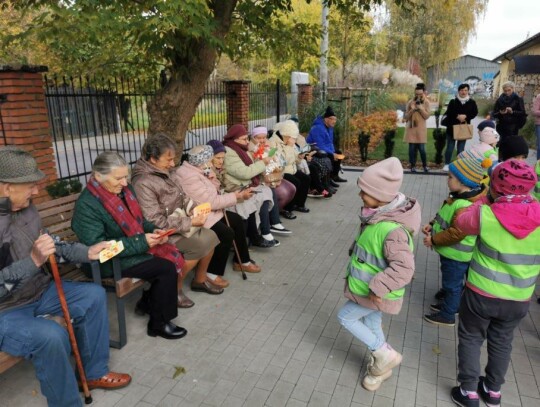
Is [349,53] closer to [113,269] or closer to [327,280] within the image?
[327,280]

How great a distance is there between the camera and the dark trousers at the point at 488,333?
248cm

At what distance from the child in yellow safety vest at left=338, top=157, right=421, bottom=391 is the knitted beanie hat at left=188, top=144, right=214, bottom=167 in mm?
1974

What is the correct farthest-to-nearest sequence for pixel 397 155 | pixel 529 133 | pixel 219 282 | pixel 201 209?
pixel 529 133
pixel 397 155
pixel 219 282
pixel 201 209

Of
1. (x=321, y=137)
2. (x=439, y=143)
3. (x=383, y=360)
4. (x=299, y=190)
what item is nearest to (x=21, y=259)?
(x=383, y=360)

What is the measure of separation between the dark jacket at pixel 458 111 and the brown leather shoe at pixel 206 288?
287 inches

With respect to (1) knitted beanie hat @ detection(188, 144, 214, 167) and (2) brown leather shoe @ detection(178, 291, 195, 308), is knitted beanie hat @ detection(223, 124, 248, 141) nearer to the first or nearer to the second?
(1) knitted beanie hat @ detection(188, 144, 214, 167)

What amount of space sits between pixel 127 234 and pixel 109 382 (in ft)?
3.44

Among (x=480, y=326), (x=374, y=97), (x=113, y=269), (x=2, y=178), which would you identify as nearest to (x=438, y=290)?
(x=480, y=326)

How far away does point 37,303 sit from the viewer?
2.70 m

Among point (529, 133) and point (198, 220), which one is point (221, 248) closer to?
point (198, 220)

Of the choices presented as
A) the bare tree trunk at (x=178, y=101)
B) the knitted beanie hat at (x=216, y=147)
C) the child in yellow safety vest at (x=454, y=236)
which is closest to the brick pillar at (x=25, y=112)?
the bare tree trunk at (x=178, y=101)

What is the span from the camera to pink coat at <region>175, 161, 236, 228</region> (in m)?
4.17

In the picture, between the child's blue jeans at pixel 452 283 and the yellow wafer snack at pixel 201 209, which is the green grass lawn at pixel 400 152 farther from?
the yellow wafer snack at pixel 201 209

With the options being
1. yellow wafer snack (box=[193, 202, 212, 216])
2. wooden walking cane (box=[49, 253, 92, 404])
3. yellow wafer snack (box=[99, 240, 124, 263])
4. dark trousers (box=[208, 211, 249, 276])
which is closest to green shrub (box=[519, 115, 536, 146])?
dark trousers (box=[208, 211, 249, 276])
